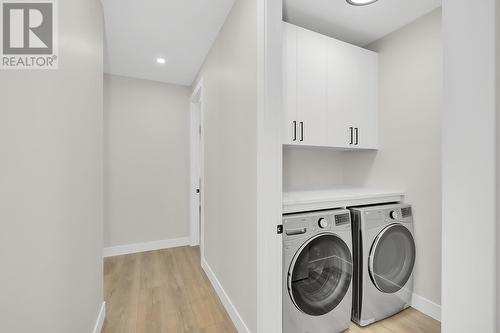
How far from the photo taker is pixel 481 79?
45cm

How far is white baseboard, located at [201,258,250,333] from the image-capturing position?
1607 millimetres

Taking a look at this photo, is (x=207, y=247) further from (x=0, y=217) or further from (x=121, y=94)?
(x=121, y=94)

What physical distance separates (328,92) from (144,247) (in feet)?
10.4

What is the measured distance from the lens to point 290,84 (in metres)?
1.82

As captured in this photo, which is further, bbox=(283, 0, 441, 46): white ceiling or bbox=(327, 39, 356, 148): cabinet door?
bbox=(327, 39, 356, 148): cabinet door

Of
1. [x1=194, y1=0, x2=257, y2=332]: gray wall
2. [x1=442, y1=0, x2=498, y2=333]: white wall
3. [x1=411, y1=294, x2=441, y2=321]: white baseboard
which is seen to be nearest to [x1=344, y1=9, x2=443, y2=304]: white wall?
[x1=411, y1=294, x2=441, y2=321]: white baseboard

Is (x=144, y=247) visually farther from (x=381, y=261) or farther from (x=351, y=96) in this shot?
(x=351, y=96)

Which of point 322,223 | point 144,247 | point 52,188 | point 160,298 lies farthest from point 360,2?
point 144,247

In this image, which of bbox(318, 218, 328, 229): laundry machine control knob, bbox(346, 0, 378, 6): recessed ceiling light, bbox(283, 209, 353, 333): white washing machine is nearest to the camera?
bbox(283, 209, 353, 333): white washing machine

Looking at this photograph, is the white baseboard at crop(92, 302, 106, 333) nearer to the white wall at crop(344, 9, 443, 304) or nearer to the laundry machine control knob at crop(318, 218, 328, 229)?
the laundry machine control knob at crop(318, 218, 328, 229)

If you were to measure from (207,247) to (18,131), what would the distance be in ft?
6.91

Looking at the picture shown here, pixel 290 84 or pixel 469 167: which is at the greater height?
pixel 290 84

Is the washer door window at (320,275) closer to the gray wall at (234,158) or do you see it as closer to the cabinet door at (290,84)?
the gray wall at (234,158)

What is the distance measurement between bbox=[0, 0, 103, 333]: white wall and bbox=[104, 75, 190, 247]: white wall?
182 centimetres
